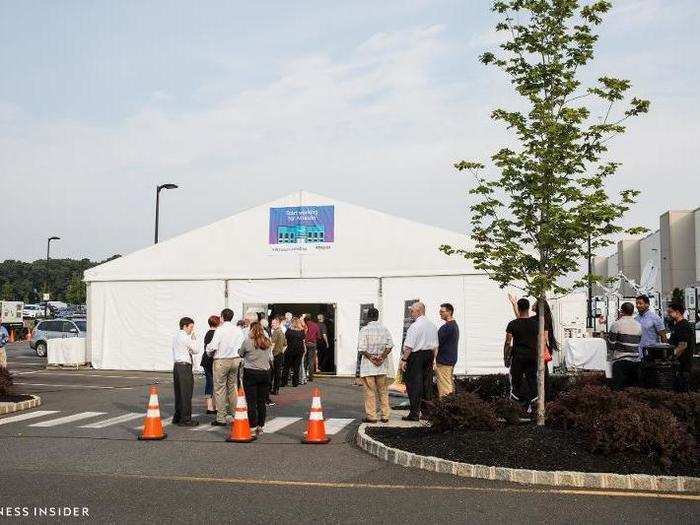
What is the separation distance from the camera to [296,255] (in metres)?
24.8

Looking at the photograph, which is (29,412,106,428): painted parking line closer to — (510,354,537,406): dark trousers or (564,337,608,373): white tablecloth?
(510,354,537,406): dark trousers

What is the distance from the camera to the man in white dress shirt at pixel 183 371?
41.4ft

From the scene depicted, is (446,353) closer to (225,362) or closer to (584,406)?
(584,406)

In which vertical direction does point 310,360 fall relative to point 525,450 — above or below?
above

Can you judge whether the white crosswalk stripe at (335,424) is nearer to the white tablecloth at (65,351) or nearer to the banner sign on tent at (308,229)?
the banner sign on tent at (308,229)

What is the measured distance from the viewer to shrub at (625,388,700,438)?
31.2ft

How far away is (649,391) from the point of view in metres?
10.7

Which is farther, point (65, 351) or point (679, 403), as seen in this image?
point (65, 351)

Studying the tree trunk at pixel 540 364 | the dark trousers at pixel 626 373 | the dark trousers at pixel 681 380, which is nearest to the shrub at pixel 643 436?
the tree trunk at pixel 540 364

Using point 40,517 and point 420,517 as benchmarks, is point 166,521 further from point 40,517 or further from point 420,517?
point 420,517

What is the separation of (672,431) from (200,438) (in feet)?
20.0

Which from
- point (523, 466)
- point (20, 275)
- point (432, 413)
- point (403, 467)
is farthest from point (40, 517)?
point (20, 275)

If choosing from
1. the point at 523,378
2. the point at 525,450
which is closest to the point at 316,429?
the point at 525,450

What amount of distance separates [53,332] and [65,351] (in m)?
9.83
